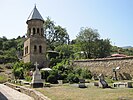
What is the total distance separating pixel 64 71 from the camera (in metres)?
34.6

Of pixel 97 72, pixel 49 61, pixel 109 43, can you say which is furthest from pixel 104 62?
pixel 109 43

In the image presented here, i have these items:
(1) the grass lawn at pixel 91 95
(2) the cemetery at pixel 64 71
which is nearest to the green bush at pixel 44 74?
(2) the cemetery at pixel 64 71

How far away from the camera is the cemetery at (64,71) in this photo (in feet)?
54.2

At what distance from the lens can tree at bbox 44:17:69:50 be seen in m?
69.6

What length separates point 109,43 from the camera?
58.0 metres

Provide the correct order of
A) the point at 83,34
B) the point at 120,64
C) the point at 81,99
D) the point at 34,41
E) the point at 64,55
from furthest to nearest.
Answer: the point at 64,55 → the point at 83,34 → the point at 34,41 → the point at 120,64 → the point at 81,99

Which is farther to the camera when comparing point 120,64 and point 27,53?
point 27,53

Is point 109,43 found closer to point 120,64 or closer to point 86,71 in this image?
point 86,71

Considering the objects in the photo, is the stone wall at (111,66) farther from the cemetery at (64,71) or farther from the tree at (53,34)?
the tree at (53,34)

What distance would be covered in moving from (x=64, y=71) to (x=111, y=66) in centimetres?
739

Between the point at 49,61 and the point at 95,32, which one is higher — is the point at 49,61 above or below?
below

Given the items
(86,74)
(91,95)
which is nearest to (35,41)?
(86,74)

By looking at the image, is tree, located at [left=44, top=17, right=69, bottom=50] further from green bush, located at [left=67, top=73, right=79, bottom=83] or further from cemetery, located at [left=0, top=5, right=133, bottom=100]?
green bush, located at [left=67, top=73, right=79, bottom=83]

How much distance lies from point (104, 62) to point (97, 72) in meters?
1.90
